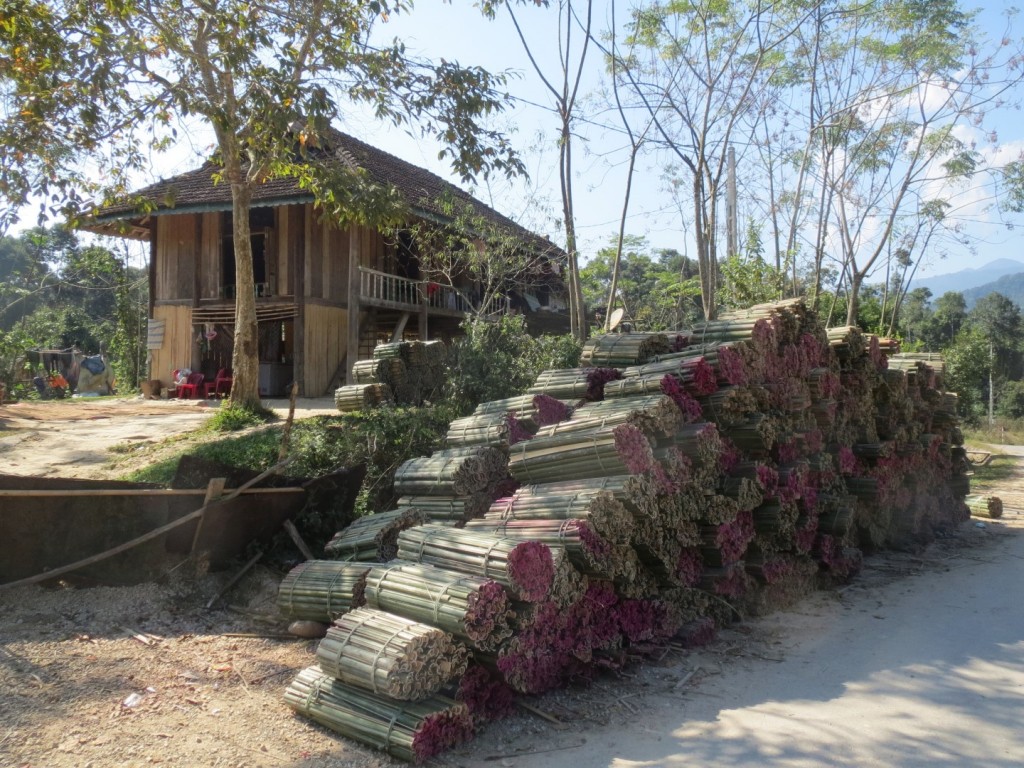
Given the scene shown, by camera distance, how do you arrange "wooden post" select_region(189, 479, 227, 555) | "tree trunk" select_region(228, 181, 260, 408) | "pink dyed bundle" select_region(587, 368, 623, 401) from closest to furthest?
"wooden post" select_region(189, 479, 227, 555)
"pink dyed bundle" select_region(587, 368, 623, 401)
"tree trunk" select_region(228, 181, 260, 408)

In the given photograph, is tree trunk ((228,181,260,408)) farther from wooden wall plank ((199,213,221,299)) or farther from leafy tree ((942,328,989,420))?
leafy tree ((942,328,989,420))

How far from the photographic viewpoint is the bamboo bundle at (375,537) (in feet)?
17.4

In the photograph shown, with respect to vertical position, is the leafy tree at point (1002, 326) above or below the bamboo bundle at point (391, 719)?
above

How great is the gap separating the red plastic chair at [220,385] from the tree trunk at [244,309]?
5867 millimetres

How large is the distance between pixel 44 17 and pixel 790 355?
26.4 feet

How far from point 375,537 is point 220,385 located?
14062mm

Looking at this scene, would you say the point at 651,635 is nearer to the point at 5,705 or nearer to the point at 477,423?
the point at 477,423

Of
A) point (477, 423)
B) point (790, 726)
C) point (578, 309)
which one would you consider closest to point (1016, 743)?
point (790, 726)

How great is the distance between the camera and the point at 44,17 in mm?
8141

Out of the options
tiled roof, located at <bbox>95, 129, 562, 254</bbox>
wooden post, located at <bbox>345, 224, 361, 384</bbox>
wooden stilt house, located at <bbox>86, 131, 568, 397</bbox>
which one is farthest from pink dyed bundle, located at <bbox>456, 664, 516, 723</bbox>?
wooden post, located at <bbox>345, 224, 361, 384</bbox>

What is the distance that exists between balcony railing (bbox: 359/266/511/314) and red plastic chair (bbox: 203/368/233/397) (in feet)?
11.8

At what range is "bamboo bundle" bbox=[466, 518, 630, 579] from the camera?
13.9 ft

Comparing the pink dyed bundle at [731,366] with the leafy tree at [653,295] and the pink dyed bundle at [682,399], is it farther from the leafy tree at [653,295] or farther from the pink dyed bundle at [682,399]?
the leafy tree at [653,295]

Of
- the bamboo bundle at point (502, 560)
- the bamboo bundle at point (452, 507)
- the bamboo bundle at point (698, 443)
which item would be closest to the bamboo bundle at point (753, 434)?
the bamboo bundle at point (698, 443)
